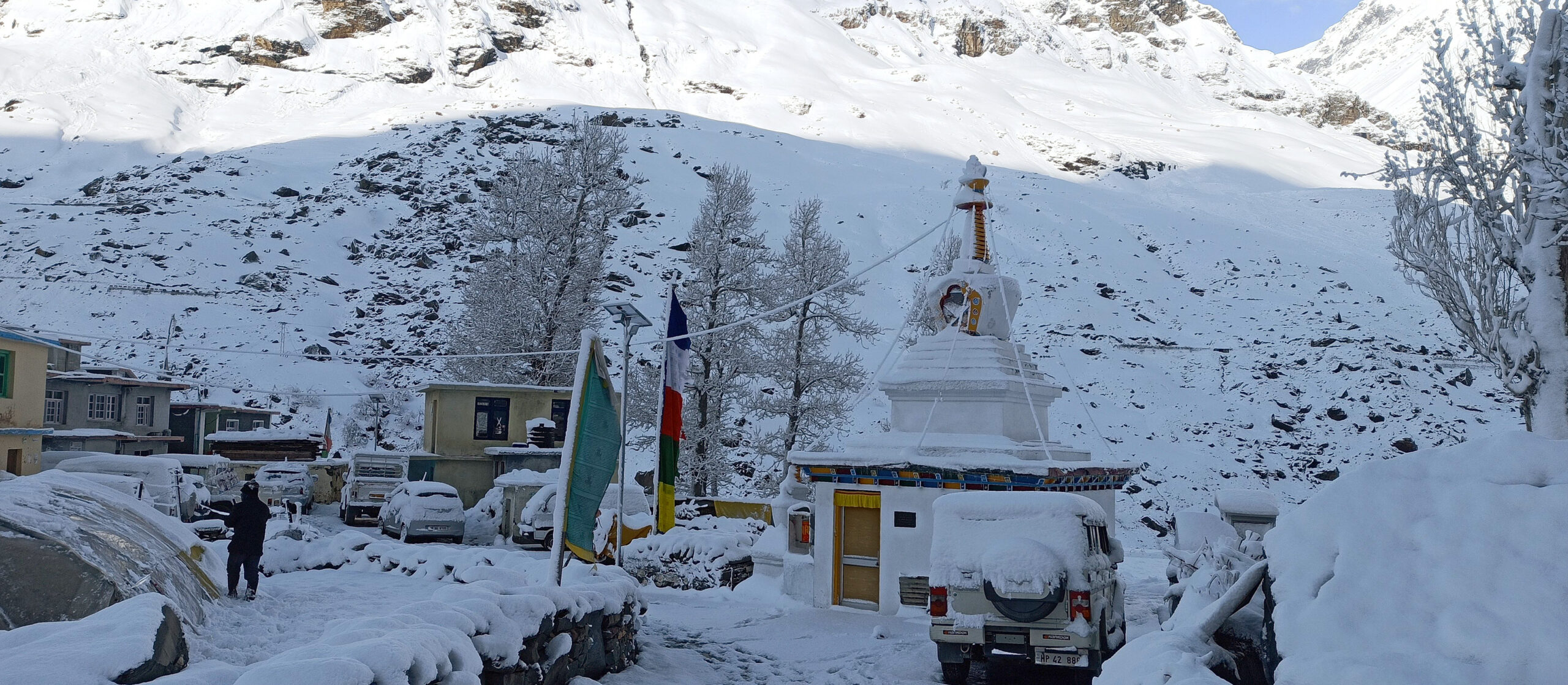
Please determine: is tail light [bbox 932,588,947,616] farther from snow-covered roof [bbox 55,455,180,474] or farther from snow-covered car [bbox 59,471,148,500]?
snow-covered roof [bbox 55,455,180,474]

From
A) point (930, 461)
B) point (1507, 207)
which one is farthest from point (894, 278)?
point (1507, 207)

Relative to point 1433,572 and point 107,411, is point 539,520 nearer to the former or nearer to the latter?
point 1433,572

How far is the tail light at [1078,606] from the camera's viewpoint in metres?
9.48

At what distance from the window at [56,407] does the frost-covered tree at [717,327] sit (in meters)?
20.6

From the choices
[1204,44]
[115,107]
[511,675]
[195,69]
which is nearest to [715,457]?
[511,675]

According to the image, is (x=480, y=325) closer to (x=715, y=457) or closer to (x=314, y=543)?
(x=715, y=457)

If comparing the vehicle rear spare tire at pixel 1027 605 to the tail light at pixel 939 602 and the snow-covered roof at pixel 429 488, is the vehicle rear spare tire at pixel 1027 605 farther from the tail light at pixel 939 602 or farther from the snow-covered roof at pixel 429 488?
the snow-covered roof at pixel 429 488

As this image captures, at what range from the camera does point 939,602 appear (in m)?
9.92

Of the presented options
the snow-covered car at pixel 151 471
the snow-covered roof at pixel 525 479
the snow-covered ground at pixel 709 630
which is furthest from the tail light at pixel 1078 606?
the snow-covered car at pixel 151 471

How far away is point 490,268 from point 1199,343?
32.2 metres

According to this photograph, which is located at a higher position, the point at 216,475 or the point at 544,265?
the point at 544,265

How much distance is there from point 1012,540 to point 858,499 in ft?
17.7

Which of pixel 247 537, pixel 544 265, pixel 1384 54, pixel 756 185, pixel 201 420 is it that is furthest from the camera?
pixel 1384 54

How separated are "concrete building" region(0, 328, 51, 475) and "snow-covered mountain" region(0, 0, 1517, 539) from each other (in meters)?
5.67
